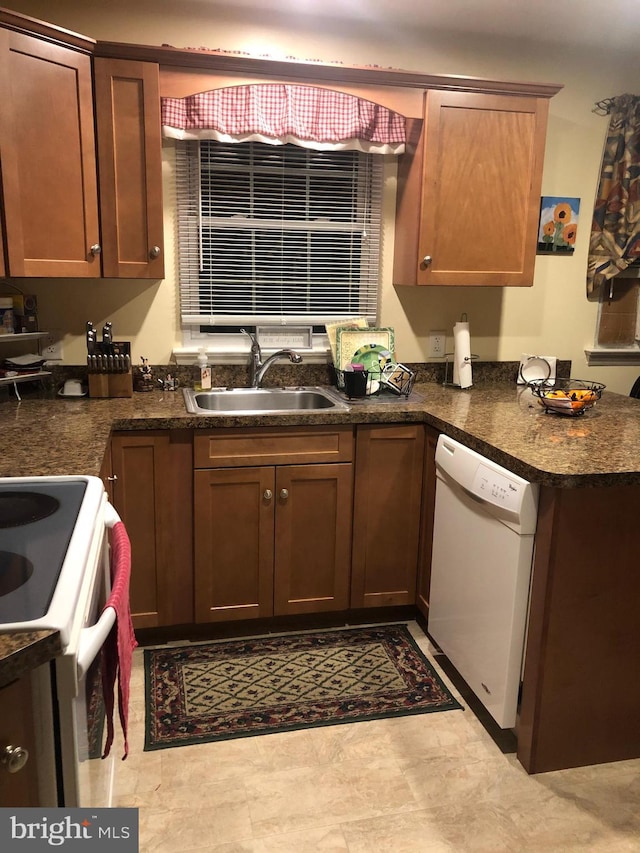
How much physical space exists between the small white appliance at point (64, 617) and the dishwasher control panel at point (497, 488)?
111 cm

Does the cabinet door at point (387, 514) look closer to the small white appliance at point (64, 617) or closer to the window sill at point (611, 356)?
the window sill at point (611, 356)

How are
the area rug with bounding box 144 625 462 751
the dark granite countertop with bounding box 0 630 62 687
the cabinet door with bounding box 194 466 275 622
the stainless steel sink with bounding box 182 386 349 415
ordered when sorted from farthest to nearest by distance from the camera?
1. the stainless steel sink with bounding box 182 386 349 415
2. the cabinet door with bounding box 194 466 275 622
3. the area rug with bounding box 144 625 462 751
4. the dark granite countertop with bounding box 0 630 62 687

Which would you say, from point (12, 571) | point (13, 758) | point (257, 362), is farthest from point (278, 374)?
point (13, 758)

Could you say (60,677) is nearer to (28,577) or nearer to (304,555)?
(28,577)

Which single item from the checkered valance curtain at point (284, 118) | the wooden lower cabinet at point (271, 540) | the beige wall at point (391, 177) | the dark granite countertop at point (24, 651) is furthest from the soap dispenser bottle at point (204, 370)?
the dark granite countertop at point (24, 651)

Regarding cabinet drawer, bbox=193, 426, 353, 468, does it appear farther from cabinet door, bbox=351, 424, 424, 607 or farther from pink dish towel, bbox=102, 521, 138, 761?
pink dish towel, bbox=102, 521, 138, 761

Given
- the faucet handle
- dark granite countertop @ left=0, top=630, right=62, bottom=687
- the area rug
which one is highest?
the faucet handle

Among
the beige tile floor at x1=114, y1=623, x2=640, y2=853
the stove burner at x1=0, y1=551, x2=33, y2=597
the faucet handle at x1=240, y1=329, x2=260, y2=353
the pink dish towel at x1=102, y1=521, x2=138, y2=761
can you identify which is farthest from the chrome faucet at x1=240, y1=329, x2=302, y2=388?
the stove burner at x1=0, y1=551, x2=33, y2=597

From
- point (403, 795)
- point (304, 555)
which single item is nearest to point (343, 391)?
point (304, 555)

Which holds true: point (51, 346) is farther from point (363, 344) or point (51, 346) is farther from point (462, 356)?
point (462, 356)

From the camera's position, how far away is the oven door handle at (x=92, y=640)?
97 cm

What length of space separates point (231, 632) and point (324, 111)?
Result: 2.15 m

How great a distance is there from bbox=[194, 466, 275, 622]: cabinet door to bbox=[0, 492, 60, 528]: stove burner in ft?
3.41

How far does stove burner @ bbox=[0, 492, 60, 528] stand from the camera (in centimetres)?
133
